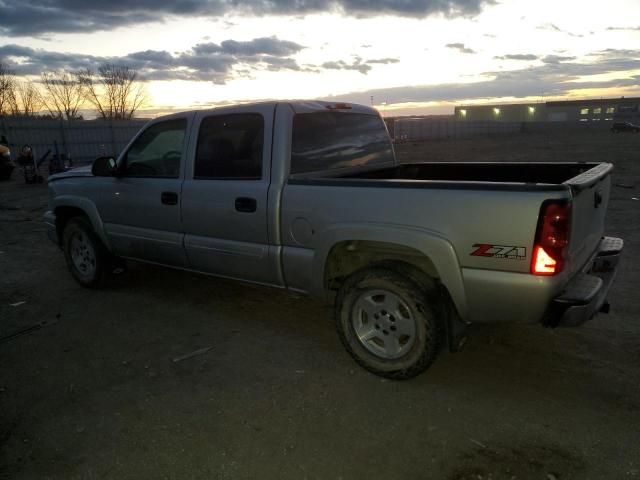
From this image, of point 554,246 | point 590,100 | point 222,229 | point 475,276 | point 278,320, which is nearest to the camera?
point 554,246

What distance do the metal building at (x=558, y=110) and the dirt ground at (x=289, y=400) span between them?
310ft

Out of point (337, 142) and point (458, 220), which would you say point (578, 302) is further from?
point (337, 142)

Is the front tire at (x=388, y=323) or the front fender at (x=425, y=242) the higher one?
the front fender at (x=425, y=242)

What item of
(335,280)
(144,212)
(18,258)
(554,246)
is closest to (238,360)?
(335,280)

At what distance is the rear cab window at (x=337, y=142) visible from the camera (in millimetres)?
3834

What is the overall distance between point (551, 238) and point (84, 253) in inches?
191

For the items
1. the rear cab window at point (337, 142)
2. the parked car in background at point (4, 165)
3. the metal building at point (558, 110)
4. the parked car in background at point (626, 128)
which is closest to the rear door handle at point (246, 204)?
the rear cab window at point (337, 142)

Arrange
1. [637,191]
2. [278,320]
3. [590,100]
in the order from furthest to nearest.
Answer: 1. [590,100]
2. [637,191]
3. [278,320]

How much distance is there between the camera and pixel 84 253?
5.48 meters

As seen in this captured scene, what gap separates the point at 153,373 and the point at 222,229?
4.14ft

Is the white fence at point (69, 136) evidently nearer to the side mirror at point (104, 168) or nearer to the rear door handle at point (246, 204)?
the side mirror at point (104, 168)

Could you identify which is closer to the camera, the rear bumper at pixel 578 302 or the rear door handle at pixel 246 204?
the rear bumper at pixel 578 302

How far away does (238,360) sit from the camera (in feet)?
12.3

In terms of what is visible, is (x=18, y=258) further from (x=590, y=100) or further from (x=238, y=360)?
(x=590, y=100)
